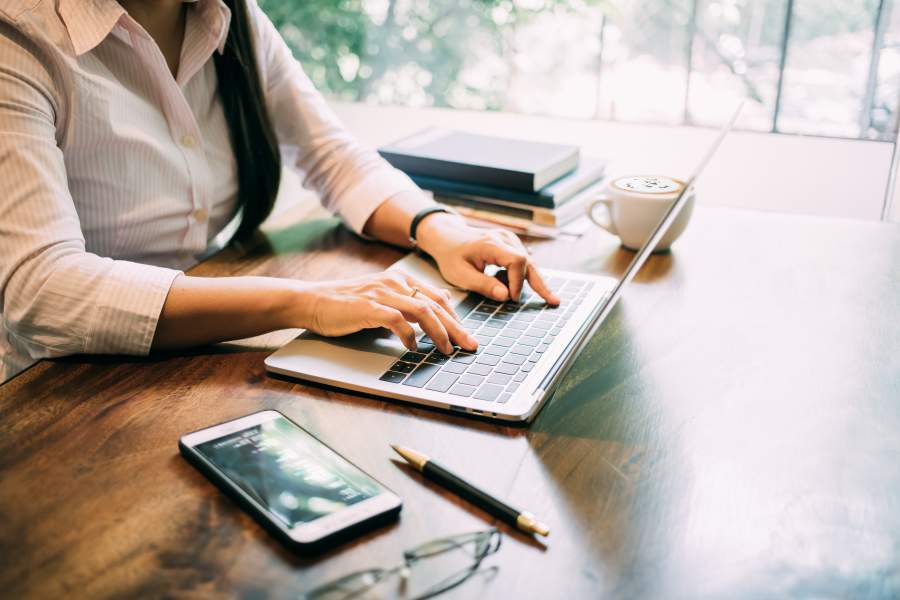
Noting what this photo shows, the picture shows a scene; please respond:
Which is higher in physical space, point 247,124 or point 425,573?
Answer: point 247,124

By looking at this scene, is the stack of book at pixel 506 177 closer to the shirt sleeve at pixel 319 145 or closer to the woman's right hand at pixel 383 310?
the shirt sleeve at pixel 319 145

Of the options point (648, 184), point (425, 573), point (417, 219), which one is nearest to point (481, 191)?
point (417, 219)

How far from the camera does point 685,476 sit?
0.72 m

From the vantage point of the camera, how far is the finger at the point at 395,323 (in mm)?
901

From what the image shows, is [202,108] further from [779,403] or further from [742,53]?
[742,53]

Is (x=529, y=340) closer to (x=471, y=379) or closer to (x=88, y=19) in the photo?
(x=471, y=379)

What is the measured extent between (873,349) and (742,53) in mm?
2273

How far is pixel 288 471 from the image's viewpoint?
0.70 m

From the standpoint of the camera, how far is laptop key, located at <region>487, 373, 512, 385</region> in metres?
0.85

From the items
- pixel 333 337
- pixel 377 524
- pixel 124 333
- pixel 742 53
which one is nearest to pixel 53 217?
pixel 124 333

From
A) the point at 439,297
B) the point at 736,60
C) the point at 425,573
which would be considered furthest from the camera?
the point at 736,60

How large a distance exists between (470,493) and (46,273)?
21.0 inches

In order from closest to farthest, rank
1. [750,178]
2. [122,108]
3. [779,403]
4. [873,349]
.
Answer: [779,403] → [873,349] → [122,108] → [750,178]

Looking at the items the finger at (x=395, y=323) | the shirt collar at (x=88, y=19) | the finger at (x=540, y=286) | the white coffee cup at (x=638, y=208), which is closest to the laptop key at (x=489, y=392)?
the finger at (x=395, y=323)
